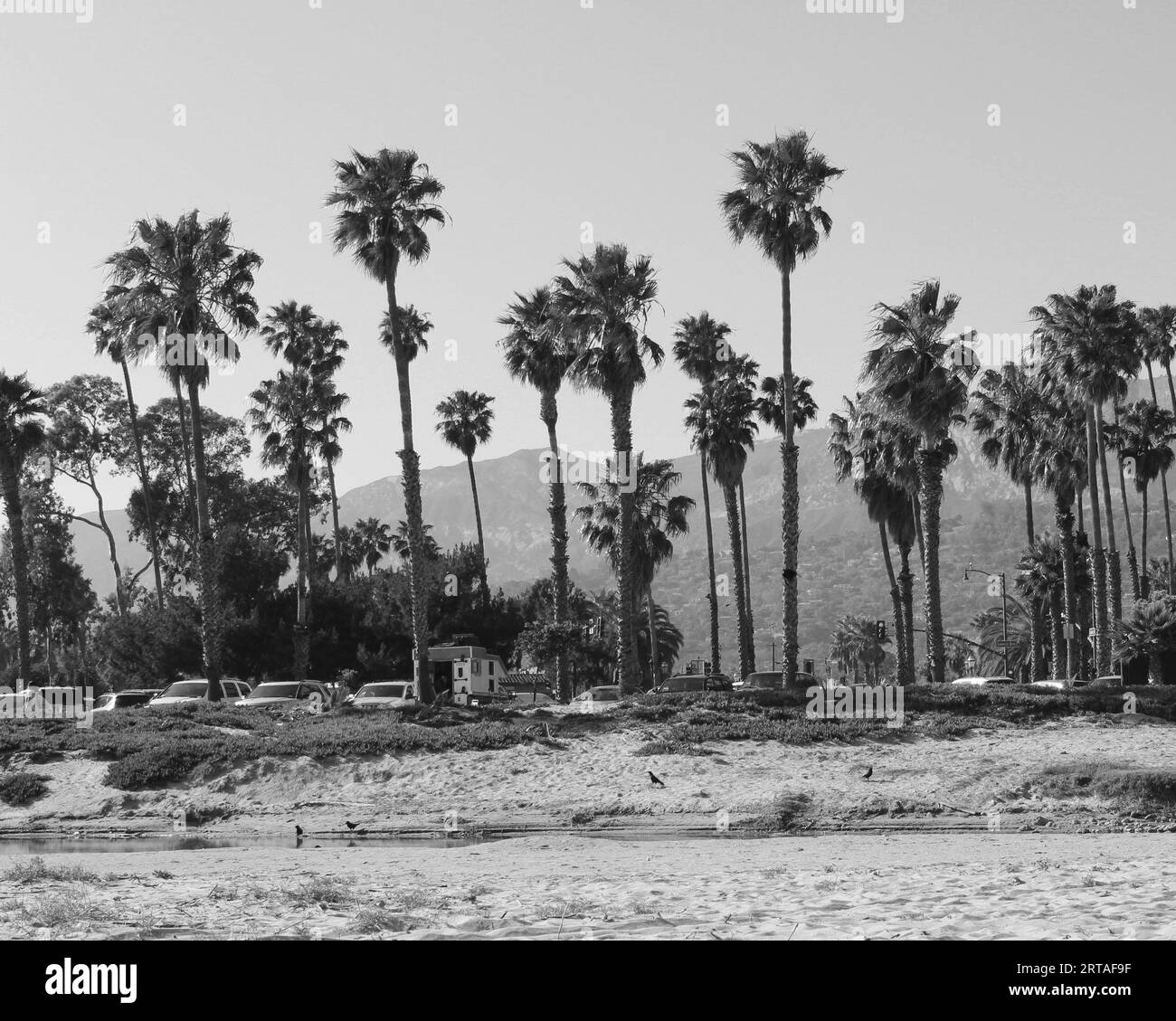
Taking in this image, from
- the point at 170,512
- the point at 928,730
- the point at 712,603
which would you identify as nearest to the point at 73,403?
the point at 170,512

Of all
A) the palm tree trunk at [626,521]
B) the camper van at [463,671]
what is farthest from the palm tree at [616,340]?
the camper van at [463,671]

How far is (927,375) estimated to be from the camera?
42812mm

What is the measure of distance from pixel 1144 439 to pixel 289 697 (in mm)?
47913

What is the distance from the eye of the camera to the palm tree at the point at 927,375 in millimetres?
42750

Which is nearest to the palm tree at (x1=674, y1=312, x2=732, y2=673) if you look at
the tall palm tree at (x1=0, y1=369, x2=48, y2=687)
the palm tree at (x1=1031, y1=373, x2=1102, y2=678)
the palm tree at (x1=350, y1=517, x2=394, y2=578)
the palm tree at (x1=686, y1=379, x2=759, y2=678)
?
the palm tree at (x1=686, y1=379, x2=759, y2=678)

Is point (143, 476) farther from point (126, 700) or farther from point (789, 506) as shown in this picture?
point (789, 506)

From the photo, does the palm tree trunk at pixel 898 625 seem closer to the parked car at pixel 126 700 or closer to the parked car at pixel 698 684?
the parked car at pixel 698 684

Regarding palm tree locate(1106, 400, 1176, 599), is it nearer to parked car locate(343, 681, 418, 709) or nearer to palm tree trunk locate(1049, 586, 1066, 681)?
palm tree trunk locate(1049, 586, 1066, 681)

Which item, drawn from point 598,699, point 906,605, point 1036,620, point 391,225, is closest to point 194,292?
point 391,225

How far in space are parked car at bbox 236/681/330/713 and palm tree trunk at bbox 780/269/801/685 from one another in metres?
Answer: 14.3

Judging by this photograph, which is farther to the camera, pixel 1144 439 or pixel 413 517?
pixel 1144 439

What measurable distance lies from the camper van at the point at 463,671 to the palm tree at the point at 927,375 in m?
18.4
